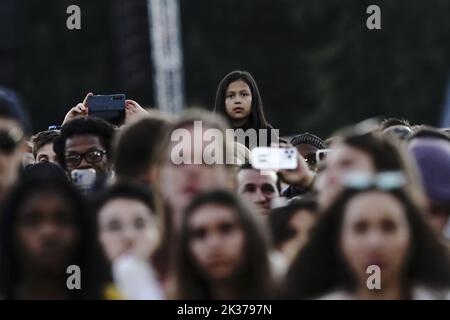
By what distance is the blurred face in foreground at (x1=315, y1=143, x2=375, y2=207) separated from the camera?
19.6ft

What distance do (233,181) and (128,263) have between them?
3.60 ft

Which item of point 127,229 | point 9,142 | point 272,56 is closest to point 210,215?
point 127,229

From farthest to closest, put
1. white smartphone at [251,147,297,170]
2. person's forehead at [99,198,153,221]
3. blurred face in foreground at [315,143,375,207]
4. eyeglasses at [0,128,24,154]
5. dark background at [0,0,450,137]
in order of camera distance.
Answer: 1. dark background at [0,0,450,137]
2. white smartphone at [251,147,297,170]
3. eyeglasses at [0,128,24,154]
4. person's forehead at [99,198,153,221]
5. blurred face in foreground at [315,143,375,207]

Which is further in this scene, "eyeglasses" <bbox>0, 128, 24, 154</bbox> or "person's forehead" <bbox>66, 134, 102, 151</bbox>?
"person's forehead" <bbox>66, 134, 102, 151</bbox>

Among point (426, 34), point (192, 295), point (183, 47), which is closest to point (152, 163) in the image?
point (192, 295)

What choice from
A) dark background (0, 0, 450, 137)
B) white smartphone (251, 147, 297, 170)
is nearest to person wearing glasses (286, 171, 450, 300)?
white smartphone (251, 147, 297, 170)

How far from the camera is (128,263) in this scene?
5.91 meters

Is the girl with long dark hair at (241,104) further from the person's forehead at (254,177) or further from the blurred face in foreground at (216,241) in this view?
the blurred face in foreground at (216,241)

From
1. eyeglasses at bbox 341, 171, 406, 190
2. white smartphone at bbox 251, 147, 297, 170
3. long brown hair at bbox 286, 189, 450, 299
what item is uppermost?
white smartphone at bbox 251, 147, 297, 170

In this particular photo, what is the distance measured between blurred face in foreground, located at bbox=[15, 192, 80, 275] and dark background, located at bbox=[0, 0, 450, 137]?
24.7 m

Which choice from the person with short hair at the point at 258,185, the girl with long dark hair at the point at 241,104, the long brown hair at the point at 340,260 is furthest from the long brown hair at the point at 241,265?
the girl with long dark hair at the point at 241,104

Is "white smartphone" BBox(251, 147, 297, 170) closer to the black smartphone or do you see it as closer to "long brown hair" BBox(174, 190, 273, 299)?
the black smartphone

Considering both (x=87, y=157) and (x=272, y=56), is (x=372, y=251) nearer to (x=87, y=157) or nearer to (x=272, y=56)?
(x=87, y=157)

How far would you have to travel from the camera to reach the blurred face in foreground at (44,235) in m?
5.76
